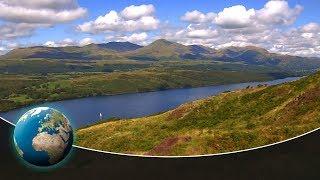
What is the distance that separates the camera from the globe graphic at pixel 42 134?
8781 mm

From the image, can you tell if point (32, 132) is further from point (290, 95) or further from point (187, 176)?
point (290, 95)

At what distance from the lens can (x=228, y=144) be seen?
29.8m

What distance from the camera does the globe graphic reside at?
8.78 meters

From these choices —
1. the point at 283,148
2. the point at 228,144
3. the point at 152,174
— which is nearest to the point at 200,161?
the point at 152,174

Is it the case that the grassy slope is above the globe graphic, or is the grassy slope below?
below

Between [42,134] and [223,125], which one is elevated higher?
[42,134]

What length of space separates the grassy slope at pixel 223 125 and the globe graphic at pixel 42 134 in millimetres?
19269

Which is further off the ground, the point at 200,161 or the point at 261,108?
the point at 200,161

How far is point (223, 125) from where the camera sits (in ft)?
160

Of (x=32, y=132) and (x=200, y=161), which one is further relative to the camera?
(x=200, y=161)

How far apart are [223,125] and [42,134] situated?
4108cm

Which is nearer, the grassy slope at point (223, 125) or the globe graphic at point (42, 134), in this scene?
the globe graphic at point (42, 134)

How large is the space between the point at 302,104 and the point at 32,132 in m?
38.5

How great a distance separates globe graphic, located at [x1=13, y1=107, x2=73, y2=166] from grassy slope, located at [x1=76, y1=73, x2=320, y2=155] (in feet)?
63.2
